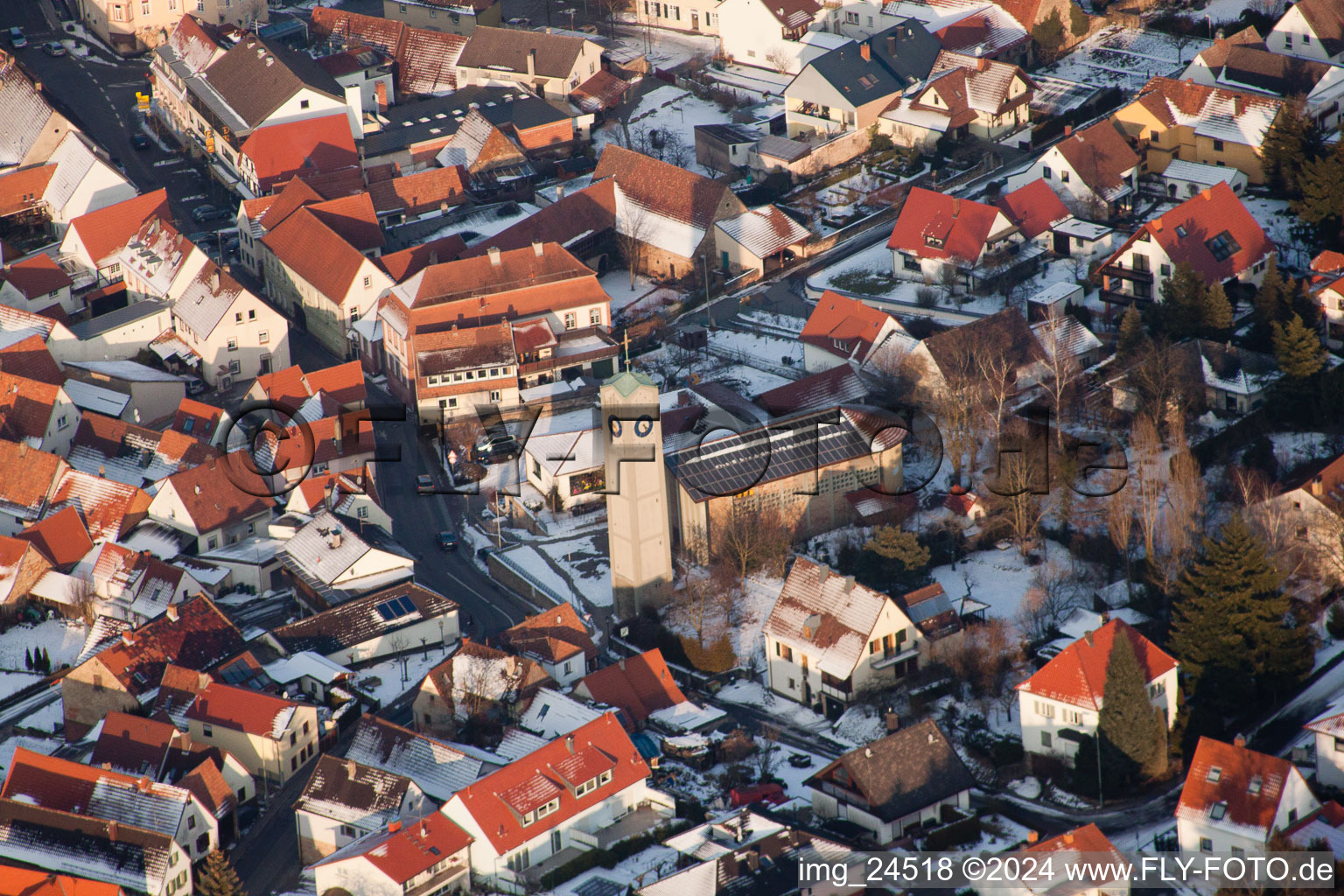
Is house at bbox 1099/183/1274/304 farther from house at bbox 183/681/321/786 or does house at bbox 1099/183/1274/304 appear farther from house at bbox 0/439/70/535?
house at bbox 0/439/70/535

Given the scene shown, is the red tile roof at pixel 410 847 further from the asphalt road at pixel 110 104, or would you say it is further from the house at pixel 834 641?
the asphalt road at pixel 110 104

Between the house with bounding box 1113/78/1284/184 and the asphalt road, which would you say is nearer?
the house with bounding box 1113/78/1284/184

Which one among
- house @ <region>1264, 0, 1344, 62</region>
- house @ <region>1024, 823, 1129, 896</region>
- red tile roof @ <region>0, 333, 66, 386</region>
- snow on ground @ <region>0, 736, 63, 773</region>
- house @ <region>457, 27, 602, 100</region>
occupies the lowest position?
snow on ground @ <region>0, 736, 63, 773</region>

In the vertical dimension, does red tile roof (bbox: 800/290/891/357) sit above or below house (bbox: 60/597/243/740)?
above

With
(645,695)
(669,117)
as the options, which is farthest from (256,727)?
(669,117)

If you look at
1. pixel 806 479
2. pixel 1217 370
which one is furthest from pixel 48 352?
pixel 1217 370

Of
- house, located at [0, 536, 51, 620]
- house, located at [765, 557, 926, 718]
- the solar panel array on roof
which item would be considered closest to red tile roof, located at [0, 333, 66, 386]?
house, located at [0, 536, 51, 620]

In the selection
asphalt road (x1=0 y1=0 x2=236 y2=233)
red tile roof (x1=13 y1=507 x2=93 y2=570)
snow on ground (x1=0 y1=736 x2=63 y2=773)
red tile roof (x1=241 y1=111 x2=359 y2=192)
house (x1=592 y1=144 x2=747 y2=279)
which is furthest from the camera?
asphalt road (x1=0 y1=0 x2=236 y2=233)
